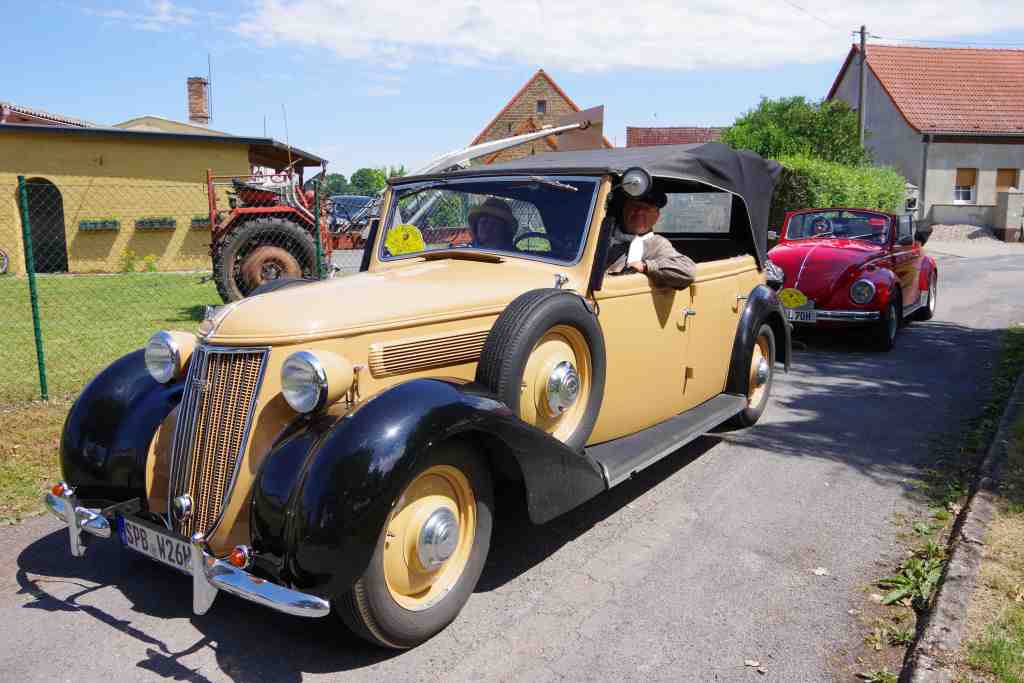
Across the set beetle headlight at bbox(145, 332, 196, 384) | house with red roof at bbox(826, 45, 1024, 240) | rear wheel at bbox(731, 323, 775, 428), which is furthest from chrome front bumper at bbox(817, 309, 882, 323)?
house with red roof at bbox(826, 45, 1024, 240)

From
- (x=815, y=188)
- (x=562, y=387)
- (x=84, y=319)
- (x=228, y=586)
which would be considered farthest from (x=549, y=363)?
(x=815, y=188)

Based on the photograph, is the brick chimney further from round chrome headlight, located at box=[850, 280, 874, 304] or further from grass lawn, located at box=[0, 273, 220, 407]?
round chrome headlight, located at box=[850, 280, 874, 304]

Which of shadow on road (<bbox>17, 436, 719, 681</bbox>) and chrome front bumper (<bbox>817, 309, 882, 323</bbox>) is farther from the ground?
chrome front bumper (<bbox>817, 309, 882, 323</bbox>)

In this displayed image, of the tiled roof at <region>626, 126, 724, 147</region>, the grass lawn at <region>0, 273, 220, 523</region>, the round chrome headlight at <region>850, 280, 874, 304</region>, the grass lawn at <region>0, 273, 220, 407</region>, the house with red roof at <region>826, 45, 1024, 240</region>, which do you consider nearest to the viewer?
the grass lawn at <region>0, 273, 220, 523</region>

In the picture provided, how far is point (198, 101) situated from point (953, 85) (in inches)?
1169

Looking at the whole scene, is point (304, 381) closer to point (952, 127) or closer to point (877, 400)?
point (877, 400)

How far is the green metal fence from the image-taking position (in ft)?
33.0

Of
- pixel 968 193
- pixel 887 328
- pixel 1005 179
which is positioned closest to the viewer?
pixel 887 328

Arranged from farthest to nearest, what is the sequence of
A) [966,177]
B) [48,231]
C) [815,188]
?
[966,177], [815,188], [48,231]

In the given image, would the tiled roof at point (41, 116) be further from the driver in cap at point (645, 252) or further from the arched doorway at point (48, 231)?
the driver in cap at point (645, 252)

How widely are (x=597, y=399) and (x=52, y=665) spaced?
241 cm

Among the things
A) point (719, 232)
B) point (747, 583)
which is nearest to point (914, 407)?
point (719, 232)

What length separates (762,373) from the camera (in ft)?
19.1

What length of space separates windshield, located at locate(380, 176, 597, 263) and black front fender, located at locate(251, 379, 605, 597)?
4.54ft
